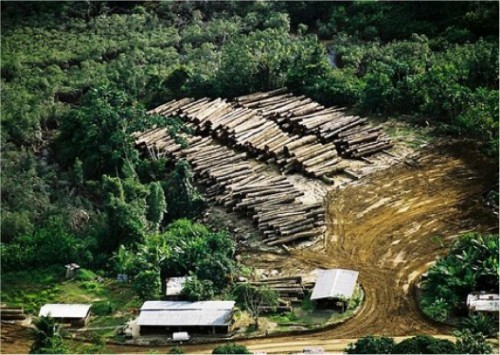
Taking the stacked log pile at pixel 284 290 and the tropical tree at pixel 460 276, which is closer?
the tropical tree at pixel 460 276

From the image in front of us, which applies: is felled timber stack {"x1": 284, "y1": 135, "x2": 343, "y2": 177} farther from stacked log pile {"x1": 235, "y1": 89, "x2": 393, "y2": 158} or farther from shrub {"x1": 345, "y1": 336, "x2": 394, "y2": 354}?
shrub {"x1": 345, "y1": 336, "x2": 394, "y2": 354}

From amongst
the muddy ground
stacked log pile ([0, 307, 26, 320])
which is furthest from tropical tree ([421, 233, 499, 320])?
stacked log pile ([0, 307, 26, 320])

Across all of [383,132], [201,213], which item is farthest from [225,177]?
[383,132]

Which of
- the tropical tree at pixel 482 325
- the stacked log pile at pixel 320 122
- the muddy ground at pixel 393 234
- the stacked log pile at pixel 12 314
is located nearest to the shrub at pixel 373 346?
the muddy ground at pixel 393 234

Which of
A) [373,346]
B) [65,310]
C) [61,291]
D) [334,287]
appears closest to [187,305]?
[65,310]

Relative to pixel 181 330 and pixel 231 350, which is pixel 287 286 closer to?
pixel 181 330

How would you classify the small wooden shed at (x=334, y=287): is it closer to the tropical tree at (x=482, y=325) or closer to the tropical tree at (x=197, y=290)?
the tropical tree at (x=197, y=290)
